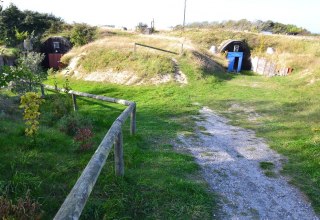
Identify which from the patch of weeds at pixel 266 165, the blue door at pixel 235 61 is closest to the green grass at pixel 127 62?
the blue door at pixel 235 61

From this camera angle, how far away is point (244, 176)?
6.54 meters

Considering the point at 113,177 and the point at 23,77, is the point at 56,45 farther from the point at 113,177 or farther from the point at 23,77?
the point at 113,177

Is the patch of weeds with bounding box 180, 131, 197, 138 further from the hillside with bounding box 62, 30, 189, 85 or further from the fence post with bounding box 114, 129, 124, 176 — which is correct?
the hillside with bounding box 62, 30, 189, 85

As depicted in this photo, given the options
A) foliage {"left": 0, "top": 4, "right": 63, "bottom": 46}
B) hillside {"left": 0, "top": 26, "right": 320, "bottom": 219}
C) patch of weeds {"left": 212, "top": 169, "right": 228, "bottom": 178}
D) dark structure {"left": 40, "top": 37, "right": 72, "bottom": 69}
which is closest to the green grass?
hillside {"left": 0, "top": 26, "right": 320, "bottom": 219}

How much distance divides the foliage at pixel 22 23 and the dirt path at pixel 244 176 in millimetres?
32391

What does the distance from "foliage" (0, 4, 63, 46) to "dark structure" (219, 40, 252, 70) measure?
24.2m

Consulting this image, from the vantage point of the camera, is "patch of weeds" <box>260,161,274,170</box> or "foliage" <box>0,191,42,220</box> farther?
"patch of weeds" <box>260,161,274,170</box>

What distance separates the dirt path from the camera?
5117mm

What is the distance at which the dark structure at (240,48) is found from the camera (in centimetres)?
3115

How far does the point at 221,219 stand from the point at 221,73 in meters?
21.3

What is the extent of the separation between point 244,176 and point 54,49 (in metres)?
32.2

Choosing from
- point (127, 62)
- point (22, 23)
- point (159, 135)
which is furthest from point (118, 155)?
point (22, 23)

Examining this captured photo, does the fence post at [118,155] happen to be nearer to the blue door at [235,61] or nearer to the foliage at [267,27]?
the blue door at [235,61]

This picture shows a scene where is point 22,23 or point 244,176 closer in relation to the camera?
point 244,176
